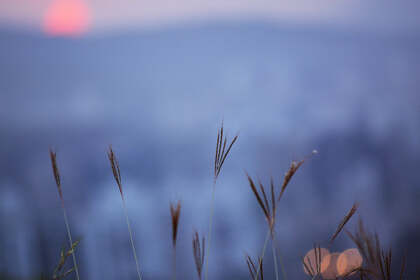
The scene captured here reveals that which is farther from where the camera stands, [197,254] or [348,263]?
[348,263]

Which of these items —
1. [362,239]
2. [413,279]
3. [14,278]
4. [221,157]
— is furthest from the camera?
[14,278]

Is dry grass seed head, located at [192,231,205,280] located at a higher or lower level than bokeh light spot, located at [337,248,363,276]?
higher

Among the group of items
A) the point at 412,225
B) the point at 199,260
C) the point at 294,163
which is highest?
the point at 294,163

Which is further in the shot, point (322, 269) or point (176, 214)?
point (322, 269)

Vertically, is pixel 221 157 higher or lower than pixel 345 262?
higher

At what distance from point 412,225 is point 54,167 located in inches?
142

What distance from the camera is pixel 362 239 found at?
50cm

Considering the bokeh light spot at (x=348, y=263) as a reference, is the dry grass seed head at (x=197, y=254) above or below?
above

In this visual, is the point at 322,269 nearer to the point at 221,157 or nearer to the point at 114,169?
the point at 221,157

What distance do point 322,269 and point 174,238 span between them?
1.07 feet

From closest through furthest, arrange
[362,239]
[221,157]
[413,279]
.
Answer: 1. [362,239]
2. [221,157]
3. [413,279]

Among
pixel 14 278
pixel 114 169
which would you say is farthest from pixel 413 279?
pixel 14 278

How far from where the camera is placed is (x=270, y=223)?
573 millimetres

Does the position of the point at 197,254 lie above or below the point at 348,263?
above
